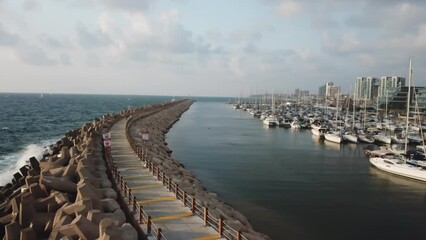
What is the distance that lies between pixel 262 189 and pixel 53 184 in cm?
1590

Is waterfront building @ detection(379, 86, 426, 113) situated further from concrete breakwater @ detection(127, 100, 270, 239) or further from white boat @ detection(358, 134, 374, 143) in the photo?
concrete breakwater @ detection(127, 100, 270, 239)

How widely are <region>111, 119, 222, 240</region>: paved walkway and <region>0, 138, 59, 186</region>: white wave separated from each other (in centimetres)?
1209

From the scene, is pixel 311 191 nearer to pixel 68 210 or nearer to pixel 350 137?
pixel 68 210

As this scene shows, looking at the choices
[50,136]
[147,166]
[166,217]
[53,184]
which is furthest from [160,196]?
[50,136]

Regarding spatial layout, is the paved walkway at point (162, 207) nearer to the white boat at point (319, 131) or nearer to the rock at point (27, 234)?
the rock at point (27, 234)

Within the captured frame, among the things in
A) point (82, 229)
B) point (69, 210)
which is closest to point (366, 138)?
point (69, 210)

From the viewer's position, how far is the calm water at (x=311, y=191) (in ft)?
67.1

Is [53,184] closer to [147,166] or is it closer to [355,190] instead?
[147,166]

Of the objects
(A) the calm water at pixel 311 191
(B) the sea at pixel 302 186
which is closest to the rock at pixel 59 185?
(B) the sea at pixel 302 186

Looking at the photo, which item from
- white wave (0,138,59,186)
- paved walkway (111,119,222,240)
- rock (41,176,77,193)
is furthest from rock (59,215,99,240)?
white wave (0,138,59,186)

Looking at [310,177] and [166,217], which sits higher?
[166,217]

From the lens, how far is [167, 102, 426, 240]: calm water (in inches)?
805

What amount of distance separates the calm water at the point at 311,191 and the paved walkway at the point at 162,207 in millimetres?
6023

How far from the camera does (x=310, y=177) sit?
105 feet
